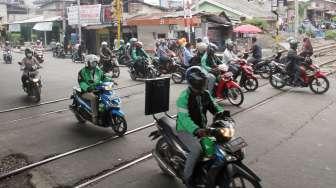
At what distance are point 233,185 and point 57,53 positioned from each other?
3365 cm

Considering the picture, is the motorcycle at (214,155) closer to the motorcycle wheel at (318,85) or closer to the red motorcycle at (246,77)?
the red motorcycle at (246,77)

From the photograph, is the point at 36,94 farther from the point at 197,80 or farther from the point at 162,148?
the point at 197,80

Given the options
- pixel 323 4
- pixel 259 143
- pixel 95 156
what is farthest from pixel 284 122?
pixel 323 4

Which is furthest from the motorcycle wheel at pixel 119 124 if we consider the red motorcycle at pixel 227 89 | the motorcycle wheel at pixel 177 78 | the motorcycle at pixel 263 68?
the motorcycle at pixel 263 68

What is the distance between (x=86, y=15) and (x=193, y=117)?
112 ft

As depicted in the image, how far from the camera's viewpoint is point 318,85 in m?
14.9

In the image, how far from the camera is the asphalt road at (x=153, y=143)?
23.3 feet

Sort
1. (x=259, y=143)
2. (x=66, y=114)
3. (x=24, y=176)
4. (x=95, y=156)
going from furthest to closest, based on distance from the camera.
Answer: (x=66, y=114) → (x=259, y=143) → (x=95, y=156) → (x=24, y=176)

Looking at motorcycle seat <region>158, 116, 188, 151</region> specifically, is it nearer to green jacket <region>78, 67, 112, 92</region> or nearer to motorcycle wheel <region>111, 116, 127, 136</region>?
motorcycle wheel <region>111, 116, 127, 136</region>

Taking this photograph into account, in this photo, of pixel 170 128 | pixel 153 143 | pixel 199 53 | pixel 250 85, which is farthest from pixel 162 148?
pixel 250 85

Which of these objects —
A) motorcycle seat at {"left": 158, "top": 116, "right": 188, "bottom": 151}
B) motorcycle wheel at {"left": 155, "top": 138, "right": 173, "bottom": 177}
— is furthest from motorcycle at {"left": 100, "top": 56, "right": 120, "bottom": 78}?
motorcycle seat at {"left": 158, "top": 116, "right": 188, "bottom": 151}

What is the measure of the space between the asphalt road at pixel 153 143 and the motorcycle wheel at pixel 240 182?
1307 millimetres

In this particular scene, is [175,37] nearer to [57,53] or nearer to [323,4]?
[57,53]

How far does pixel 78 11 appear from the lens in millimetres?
38188
